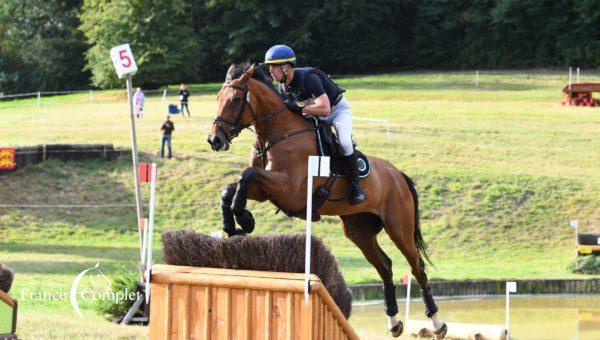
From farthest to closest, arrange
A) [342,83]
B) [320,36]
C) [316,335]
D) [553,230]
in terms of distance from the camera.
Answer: [320,36], [342,83], [553,230], [316,335]

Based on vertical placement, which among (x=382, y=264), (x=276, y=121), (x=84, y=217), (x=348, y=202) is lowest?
(x=84, y=217)

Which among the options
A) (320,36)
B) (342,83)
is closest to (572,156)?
(342,83)

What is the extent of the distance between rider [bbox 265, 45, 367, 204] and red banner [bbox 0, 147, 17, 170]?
1993 centimetres

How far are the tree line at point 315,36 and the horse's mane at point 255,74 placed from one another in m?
44.0

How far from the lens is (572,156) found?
31609 mm

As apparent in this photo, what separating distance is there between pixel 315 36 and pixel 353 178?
50.6 metres

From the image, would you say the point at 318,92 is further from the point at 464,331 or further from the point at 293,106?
the point at 464,331

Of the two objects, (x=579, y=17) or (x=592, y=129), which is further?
(x=579, y=17)

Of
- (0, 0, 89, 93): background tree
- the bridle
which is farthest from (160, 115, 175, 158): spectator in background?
(0, 0, 89, 93): background tree

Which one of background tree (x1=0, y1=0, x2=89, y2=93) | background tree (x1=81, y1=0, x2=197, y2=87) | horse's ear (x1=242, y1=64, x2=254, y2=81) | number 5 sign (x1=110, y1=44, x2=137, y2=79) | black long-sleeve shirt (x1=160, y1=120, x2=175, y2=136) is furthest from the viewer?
background tree (x1=0, y1=0, x2=89, y2=93)

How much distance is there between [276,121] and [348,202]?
3.73 feet

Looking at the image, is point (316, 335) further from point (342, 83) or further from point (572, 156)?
point (342, 83)

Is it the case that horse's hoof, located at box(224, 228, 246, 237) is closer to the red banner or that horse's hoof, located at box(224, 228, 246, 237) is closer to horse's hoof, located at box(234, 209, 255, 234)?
horse's hoof, located at box(234, 209, 255, 234)

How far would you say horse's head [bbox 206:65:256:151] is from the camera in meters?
8.84
